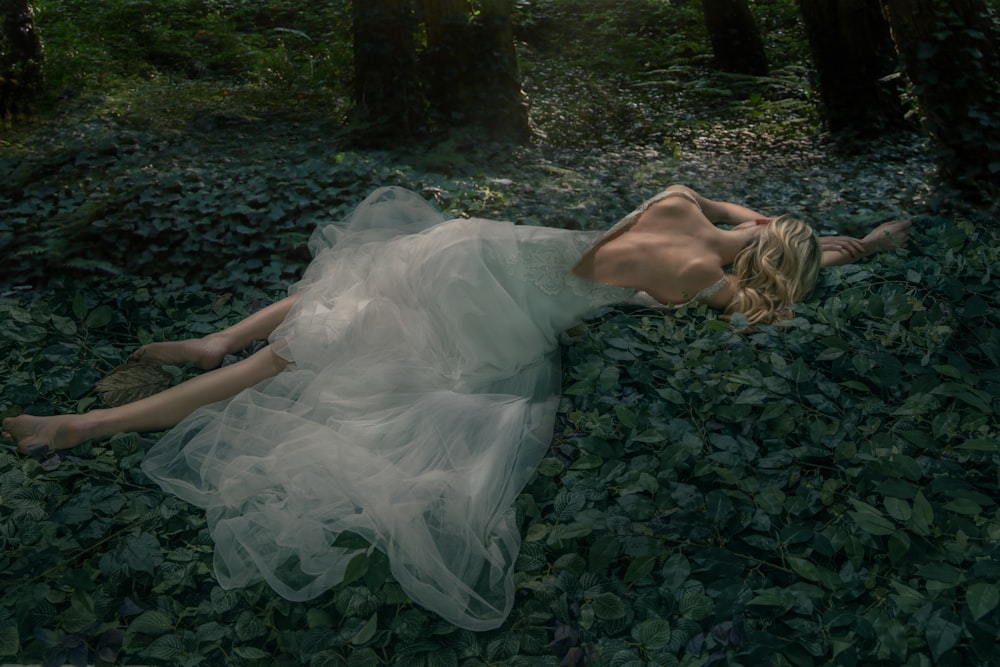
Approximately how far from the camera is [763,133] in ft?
24.5

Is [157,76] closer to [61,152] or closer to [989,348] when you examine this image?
[61,152]

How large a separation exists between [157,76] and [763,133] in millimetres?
5447

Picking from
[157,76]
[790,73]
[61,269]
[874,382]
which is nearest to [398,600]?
[874,382]

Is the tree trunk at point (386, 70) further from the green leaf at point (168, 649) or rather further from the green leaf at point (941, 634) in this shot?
the green leaf at point (941, 634)

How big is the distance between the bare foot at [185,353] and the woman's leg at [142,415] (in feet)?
1.04

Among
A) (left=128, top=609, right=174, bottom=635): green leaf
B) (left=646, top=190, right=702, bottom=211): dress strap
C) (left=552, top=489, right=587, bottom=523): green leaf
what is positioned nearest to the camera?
→ (left=128, top=609, right=174, bottom=635): green leaf

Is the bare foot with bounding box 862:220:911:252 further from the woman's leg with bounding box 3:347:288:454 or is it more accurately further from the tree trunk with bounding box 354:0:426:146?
the tree trunk with bounding box 354:0:426:146

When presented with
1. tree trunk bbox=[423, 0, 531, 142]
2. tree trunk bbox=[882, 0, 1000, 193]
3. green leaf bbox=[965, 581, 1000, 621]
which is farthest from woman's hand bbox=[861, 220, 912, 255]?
tree trunk bbox=[423, 0, 531, 142]

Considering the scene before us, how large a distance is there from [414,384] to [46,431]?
1.59 metres

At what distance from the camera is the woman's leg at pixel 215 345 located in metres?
4.04

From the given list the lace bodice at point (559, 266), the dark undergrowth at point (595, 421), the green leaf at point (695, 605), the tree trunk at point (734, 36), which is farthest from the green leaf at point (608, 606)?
the tree trunk at point (734, 36)

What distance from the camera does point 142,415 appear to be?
3736mm

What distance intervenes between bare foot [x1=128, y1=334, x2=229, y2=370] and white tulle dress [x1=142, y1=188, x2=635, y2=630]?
0.46m

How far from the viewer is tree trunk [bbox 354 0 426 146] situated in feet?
21.8
